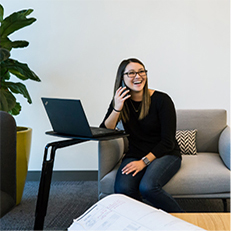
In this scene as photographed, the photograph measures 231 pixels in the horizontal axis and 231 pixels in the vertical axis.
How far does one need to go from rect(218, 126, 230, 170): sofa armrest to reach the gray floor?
1.40 feet

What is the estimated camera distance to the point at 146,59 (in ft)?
9.66

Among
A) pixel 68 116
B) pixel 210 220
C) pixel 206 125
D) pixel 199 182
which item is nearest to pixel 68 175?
pixel 206 125

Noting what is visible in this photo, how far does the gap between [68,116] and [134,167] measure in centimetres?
60

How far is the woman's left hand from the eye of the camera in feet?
5.85

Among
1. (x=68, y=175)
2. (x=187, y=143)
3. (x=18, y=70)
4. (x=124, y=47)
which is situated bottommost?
(x=68, y=175)

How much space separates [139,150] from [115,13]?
1.56 metres

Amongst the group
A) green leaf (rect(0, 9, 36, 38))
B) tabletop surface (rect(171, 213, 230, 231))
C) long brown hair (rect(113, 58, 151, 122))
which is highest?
green leaf (rect(0, 9, 36, 38))

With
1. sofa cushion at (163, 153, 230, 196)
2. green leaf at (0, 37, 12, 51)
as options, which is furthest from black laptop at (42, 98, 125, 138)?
green leaf at (0, 37, 12, 51)

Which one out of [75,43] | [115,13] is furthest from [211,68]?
[75,43]

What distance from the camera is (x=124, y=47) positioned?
9.69 feet

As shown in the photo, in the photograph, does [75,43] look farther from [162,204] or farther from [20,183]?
[162,204]

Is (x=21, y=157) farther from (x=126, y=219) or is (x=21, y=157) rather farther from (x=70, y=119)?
(x=126, y=219)

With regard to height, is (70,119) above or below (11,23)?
below

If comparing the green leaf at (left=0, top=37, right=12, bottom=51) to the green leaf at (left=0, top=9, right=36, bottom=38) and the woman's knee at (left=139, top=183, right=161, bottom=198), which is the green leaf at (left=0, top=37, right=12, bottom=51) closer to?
the green leaf at (left=0, top=9, right=36, bottom=38)
